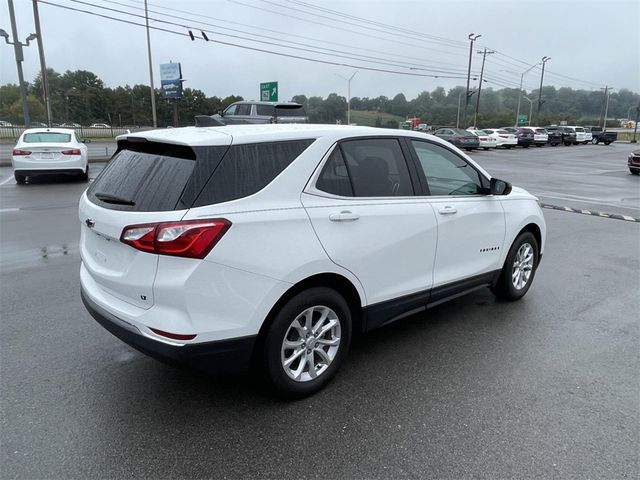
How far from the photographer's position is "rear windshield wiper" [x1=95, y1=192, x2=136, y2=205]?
2932 mm

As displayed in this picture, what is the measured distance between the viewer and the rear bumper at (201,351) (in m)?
2.69

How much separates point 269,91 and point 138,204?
49603 millimetres

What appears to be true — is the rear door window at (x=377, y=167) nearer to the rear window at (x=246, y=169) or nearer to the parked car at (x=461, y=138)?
the rear window at (x=246, y=169)

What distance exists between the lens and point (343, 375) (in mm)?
3553

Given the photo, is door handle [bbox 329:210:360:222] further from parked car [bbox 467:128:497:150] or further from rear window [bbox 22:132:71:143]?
parked car [bbox 467:128:497:150]

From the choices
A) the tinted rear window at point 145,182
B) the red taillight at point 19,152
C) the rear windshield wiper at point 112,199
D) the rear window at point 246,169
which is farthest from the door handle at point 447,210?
the red taillight at point 19,152

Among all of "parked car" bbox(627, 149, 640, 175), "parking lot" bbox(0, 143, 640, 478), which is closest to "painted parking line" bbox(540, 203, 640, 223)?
"parking lot" bbox(0, 143, 640, 478)

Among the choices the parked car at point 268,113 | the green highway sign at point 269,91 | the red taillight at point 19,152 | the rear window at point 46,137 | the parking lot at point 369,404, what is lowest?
the parking lot at point 369,404

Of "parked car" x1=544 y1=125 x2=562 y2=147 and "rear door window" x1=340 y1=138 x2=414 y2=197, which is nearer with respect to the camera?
"rear door window" x1=340 y1=138 x2=414 y2=197

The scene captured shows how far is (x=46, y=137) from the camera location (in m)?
13.7

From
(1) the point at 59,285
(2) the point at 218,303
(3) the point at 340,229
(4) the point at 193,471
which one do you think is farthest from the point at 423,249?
(1) the point at 59,285

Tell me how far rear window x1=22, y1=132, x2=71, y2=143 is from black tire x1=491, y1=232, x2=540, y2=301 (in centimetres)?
1289

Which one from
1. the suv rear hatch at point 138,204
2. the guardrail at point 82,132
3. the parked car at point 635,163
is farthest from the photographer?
the guardrail at point 82,132

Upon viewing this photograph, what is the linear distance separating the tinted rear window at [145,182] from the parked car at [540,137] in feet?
145
